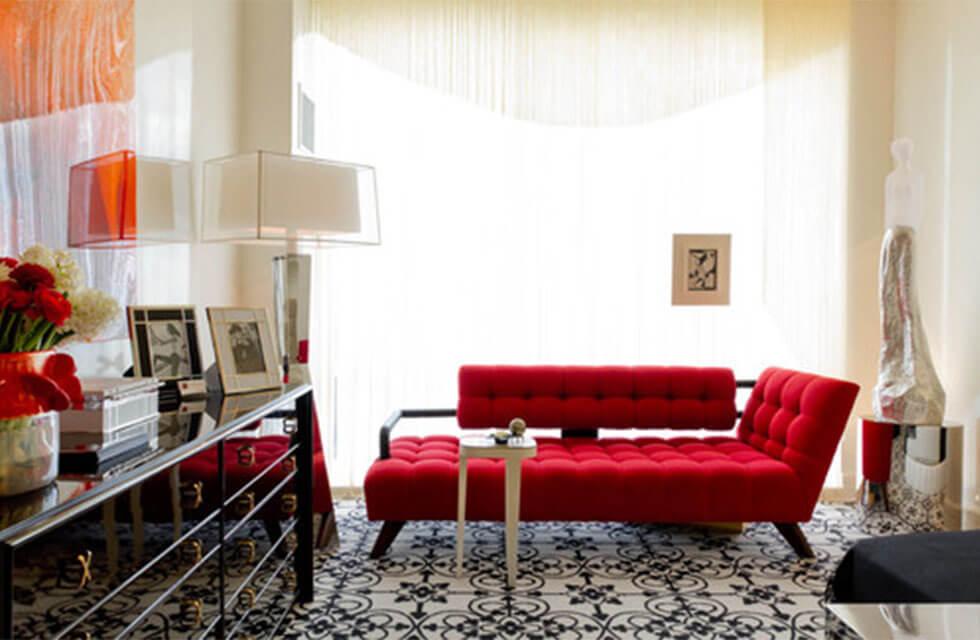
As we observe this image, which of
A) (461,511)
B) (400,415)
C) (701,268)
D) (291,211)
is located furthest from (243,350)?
(701,268)

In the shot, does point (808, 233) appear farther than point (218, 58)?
Yes

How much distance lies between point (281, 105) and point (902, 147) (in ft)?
11.5

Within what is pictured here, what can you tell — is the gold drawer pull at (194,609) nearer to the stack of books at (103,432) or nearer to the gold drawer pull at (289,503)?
the stack of books at (103,432)

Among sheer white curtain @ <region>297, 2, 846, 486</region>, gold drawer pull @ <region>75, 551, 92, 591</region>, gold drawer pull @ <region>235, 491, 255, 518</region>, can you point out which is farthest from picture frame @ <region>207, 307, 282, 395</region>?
sheer white curtain @ <region>297, 2, 846, 486</region>

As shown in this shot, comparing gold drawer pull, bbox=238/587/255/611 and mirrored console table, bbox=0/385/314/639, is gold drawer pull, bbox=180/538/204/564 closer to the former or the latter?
mirrored console table, bbox=0/385/314/639

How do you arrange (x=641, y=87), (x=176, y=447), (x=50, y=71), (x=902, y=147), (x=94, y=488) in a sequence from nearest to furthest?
(x=94, y=488) < (x=176, y=447) < (x=50, y=71) < (x=902, y=147) < (x=641, y=87)

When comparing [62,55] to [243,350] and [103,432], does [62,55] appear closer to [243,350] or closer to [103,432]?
[243,350]

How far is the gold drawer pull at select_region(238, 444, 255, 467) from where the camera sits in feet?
6.71

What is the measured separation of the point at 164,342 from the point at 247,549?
2.31 feet

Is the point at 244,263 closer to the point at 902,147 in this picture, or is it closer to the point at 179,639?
the point at 179,639

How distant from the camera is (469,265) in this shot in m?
4.59

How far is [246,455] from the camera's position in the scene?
2100 mm

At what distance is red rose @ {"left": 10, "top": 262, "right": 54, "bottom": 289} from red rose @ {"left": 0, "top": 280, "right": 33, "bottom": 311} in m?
0.02

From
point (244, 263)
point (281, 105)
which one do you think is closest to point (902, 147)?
point (281, 105)
